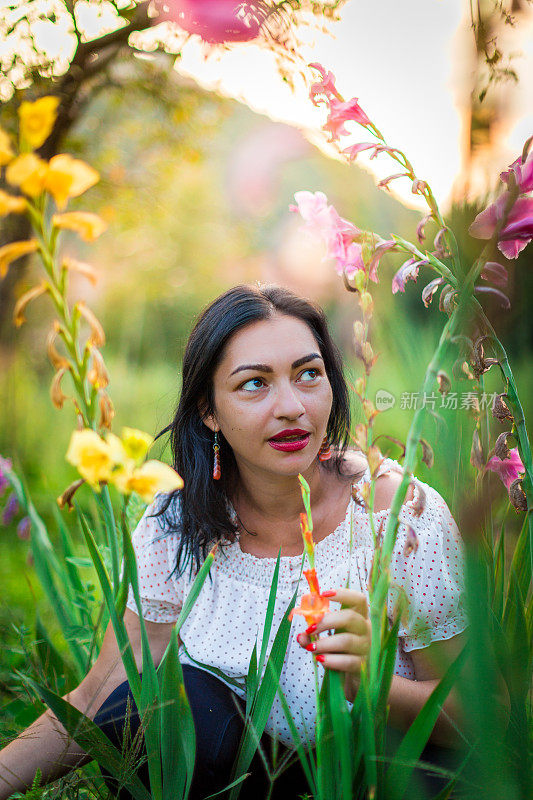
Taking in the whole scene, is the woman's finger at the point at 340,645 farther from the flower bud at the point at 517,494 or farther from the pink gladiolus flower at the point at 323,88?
the pink gladiolus flower at the point at 323,88

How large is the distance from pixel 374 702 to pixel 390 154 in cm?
57

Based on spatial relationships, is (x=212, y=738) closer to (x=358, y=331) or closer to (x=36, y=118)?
(x=358, y=331)

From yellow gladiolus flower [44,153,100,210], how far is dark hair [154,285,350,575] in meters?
0.90

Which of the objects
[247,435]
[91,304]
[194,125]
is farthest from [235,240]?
[247,435]

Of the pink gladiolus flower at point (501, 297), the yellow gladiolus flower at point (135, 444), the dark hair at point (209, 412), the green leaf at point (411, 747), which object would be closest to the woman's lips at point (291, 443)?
the dark hair at point (209, 412)

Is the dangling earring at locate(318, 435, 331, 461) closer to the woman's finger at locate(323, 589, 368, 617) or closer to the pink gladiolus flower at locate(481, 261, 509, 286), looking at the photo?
the woman's finger at locate(323, 589, 368, 617)

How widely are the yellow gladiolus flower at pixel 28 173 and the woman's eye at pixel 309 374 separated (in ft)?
2.78

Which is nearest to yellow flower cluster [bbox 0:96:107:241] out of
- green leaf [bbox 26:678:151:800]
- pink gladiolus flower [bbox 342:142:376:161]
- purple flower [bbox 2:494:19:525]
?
pink gladiolus flower [bbox 342:142:376:161]

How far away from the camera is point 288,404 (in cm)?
120

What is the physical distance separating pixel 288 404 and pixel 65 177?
765 millimetres

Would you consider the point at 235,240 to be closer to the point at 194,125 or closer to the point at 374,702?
the point at 194,125

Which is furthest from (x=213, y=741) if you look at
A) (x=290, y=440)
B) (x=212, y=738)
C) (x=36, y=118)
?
(x=36, y=118)

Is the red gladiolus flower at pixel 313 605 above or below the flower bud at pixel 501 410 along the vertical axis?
below

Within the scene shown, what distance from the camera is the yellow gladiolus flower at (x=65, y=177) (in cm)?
48
